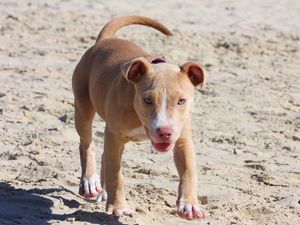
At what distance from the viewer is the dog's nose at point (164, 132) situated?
5461 millimetres

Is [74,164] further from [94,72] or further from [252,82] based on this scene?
[252,82]

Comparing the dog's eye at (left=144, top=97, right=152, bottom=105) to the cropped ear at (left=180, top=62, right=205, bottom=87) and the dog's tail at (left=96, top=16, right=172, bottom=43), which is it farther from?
the dog's tail at (left=96, top=16, right=172, bottom=43)

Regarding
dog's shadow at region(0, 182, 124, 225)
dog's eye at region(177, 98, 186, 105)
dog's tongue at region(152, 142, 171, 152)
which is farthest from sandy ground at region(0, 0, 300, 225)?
dog's eye at region(177, 98, 186, 105)

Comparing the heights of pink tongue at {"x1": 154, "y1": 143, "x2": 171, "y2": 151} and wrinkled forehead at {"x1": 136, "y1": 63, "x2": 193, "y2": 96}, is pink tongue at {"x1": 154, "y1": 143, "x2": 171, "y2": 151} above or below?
below

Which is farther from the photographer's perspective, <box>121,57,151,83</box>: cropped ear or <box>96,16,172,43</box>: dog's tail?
<box>96,16,172,43</box>: dog's tail

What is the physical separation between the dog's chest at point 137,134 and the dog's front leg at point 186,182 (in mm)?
239

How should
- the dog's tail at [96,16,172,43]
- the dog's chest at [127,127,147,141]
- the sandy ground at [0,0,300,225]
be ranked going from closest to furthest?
the dog's chest at [127,127,147,141]
the sandy ground at [0,0,300,225]
the dog's tail at [96,16,172,43]

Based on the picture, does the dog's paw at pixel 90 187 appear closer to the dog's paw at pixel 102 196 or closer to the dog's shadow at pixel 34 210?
the dog's paw at pixel 102 196

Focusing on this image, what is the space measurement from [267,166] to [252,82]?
285 centimetres

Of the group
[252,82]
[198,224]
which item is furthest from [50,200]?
[252,82]

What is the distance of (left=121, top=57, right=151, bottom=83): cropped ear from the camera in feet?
18.9

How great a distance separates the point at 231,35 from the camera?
41.2 feet

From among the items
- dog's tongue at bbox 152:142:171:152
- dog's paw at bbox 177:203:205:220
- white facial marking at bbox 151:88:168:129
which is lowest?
dog's paw at bbox 177:203:205:220

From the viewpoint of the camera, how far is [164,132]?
5.46 meters
